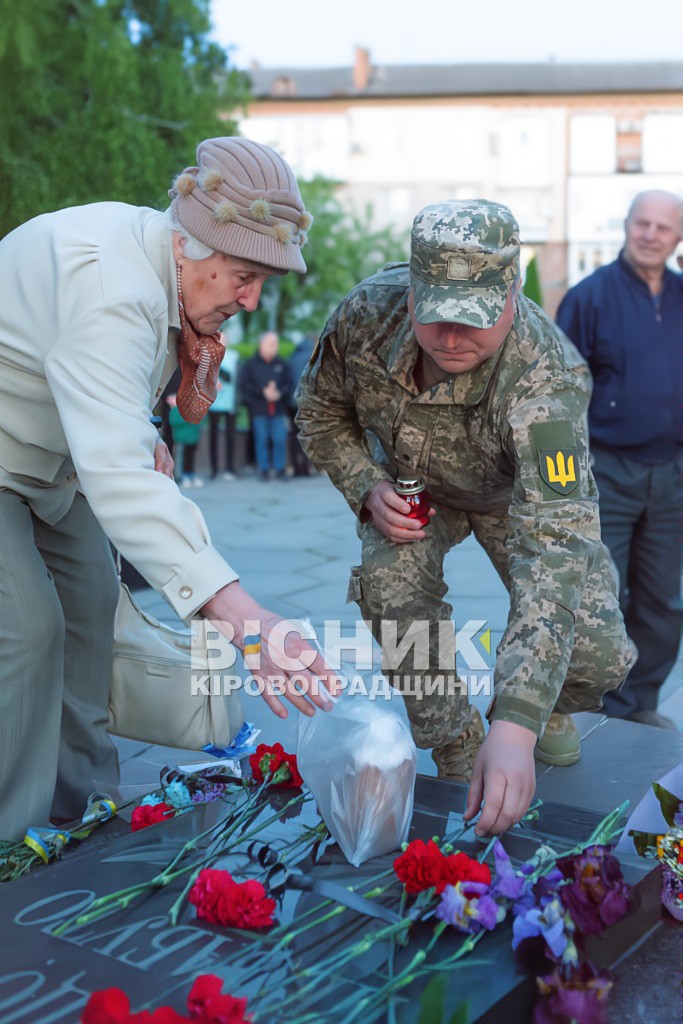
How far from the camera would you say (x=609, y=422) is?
11.2 ft

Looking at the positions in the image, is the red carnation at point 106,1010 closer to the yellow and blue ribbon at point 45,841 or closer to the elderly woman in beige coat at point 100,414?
the elderly woman in beige coat at point 100,414

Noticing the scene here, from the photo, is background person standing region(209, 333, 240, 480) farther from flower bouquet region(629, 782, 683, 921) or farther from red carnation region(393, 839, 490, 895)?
red carnation region(393, 839, 490, 895)

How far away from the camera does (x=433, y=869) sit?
5.32 feet

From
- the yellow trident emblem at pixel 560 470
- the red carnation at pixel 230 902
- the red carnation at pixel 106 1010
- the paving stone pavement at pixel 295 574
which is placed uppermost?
the yellow trident emblem at pixel 560 470

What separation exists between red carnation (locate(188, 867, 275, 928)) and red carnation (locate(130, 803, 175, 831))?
349mm

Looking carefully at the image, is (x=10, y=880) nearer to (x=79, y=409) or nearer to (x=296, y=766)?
(x=296, y=766)

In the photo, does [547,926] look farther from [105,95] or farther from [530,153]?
[530,153]

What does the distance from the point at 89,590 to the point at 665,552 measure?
6.02 ft

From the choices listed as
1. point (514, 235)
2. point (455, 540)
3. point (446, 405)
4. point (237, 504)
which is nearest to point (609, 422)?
point (455, 540)

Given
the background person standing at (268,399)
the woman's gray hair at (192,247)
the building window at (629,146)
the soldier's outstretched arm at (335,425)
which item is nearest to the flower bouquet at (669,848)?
the soldier's outstretched arm at (335,425)

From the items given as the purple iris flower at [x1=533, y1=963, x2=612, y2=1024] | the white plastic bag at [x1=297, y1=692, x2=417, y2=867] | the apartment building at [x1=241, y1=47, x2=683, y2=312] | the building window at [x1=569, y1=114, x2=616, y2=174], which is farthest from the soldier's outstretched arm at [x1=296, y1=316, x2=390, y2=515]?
the building window at [x1=569, y1=114, x2=616, y2=174]

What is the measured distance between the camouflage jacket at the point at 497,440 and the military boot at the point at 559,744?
0.56 m

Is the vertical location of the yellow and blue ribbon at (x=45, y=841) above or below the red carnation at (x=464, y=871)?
below

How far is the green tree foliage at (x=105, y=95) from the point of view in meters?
11.5
